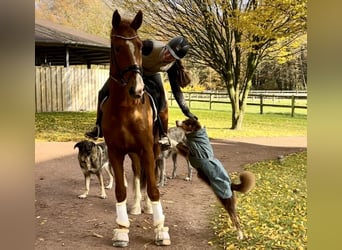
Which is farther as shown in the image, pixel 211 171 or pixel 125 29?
pixel 211 171

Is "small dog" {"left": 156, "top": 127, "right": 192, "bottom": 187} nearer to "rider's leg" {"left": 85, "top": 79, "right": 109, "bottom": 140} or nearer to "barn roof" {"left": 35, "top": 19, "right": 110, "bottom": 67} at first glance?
"rider's leg" {"left": 85, "top": 79, "right": 109, "bottom": 140}

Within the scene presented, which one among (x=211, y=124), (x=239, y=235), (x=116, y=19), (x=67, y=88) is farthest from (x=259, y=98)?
(x=67, y=88)

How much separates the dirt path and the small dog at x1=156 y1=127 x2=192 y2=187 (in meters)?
0.02

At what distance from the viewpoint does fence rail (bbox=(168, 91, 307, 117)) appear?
141 centimetres

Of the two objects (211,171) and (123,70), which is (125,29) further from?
(211,171)

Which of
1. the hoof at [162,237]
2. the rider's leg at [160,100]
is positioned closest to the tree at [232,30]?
the rider's leg at [160,100]

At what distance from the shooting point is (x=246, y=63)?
1446mm

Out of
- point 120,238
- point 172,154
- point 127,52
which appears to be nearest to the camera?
point 127,52

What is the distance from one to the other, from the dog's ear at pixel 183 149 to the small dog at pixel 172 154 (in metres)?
0.01

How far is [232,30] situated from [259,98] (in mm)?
265

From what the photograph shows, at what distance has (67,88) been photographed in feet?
4.86

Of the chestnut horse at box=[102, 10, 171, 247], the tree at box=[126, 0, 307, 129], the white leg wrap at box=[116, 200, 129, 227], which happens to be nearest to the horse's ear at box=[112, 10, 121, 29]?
the chestnut horse at box=[102, 10, 171, 247]
